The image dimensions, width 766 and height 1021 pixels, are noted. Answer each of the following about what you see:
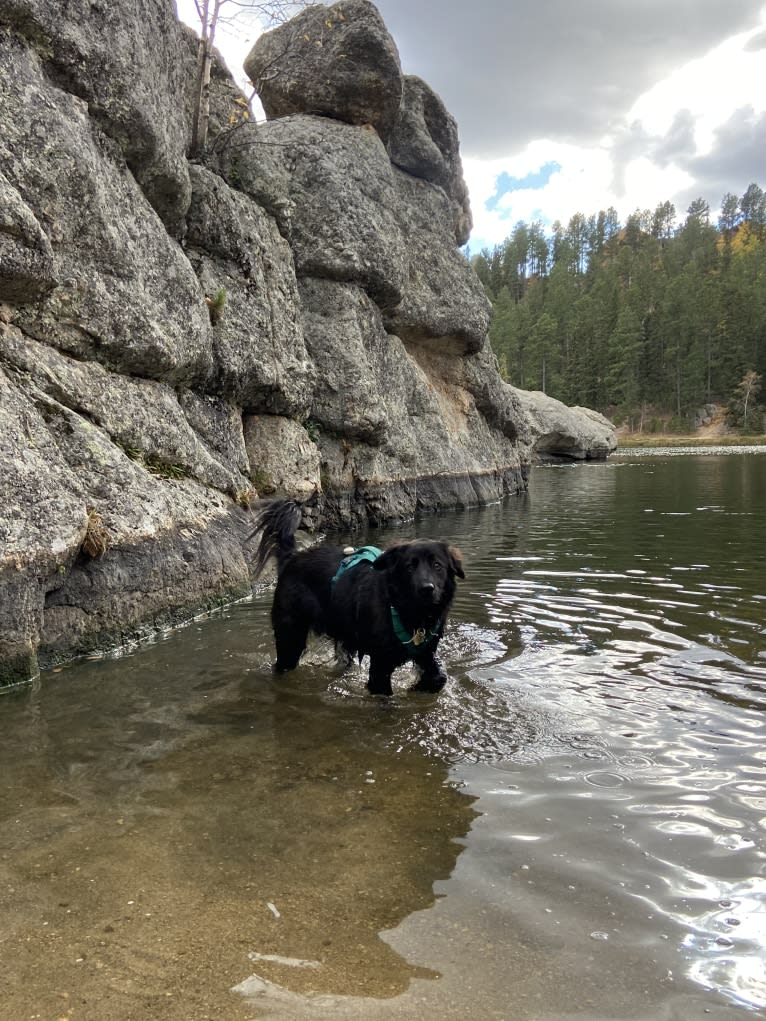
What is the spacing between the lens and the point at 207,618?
8719 mm

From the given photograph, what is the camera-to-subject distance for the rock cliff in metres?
7.19

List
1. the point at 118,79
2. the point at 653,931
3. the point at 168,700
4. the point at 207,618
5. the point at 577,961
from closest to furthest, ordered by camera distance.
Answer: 1. the point at 577,961
2. the point at 653,931
3. the point at 168,700
4. the point at 207,618
5. the point at 118,79

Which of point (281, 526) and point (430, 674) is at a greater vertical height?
point (281, 526)

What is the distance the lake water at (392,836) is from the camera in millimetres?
2605

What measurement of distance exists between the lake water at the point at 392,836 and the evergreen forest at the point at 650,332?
284 feet

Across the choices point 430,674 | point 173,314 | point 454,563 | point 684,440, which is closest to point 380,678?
point 430,674

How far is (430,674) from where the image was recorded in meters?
6.18

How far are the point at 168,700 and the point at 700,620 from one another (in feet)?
19.8

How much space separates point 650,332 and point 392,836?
100821 mm

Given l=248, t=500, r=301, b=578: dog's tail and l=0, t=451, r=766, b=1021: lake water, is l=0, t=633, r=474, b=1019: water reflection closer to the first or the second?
l=0, t=451, r=766, b=1021: lake water

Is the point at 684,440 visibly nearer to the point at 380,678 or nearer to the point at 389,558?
the point at 389,558

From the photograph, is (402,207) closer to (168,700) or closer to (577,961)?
(168,700)

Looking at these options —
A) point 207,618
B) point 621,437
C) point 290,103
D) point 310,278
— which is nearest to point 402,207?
point 290,103

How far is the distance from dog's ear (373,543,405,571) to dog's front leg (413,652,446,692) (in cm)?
85
